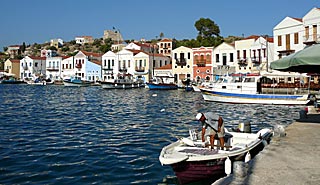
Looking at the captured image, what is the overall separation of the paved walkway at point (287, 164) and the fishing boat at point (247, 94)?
68.3ft

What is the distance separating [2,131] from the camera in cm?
1617

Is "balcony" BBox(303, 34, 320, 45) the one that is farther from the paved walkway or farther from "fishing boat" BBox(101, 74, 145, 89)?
the paved walkway

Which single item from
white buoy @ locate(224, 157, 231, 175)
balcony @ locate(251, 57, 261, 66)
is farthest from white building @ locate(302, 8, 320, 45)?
white buoy @ locate(224, 157, 231, 175)

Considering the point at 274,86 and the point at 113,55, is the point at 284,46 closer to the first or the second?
the point at 274,86

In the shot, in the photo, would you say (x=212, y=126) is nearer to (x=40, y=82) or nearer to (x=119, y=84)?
(x=119, y=84)

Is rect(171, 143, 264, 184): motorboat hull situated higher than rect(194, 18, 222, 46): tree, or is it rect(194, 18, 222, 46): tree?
rect(194, 18, 222, 46): tree

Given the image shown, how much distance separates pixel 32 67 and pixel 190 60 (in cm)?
5494

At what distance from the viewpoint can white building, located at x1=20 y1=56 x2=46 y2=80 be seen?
9812cm

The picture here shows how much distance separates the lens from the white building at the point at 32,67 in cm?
9812

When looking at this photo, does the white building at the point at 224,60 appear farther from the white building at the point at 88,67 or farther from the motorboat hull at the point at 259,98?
the white building at the point at 88,67

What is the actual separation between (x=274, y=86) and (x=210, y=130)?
29.2 meters

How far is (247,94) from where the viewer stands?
3106 centimetres

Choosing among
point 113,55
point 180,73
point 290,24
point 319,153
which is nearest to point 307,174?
point 319,153

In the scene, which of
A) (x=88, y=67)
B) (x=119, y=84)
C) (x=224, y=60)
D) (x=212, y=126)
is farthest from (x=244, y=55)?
(x=212, y=126)
